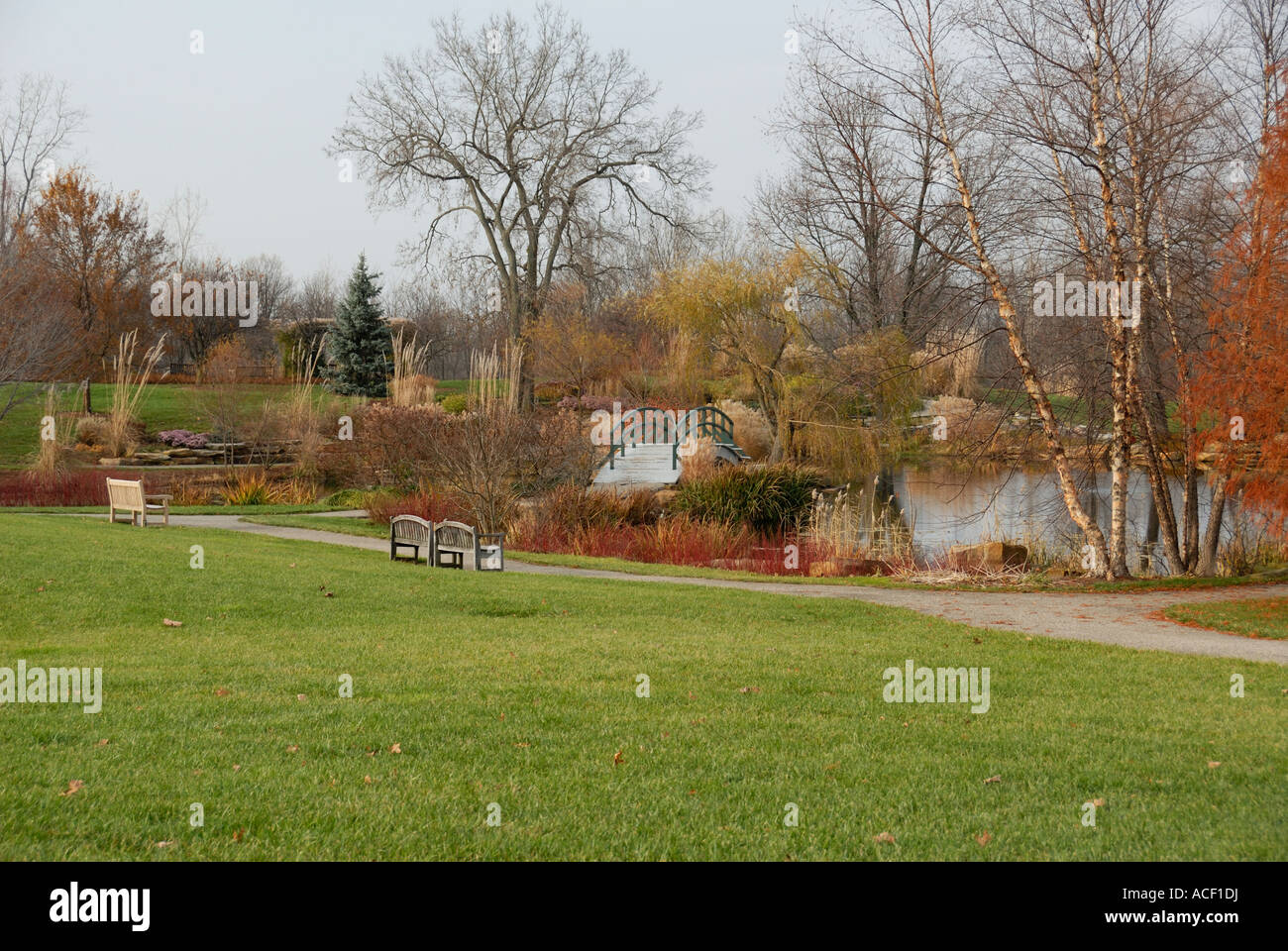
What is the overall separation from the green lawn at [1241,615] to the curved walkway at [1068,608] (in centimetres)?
23

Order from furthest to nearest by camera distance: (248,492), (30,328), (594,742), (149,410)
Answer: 1. (149,410)
2. (30,328)
3. (248,492)
4. (594,742)

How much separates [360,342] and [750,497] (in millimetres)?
23928

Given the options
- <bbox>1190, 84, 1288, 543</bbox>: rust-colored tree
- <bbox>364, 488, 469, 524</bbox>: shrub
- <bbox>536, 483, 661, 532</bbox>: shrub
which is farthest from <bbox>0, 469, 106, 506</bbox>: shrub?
<bbox>1190, 84, 1288, 543</bbox>: rust-colored tree

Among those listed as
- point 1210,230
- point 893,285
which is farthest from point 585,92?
point 1210,230

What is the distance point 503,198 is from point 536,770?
36.3m

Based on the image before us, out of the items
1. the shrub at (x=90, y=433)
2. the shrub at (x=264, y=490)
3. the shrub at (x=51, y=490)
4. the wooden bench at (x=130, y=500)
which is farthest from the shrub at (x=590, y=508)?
the shrub at (x=90, y=433)

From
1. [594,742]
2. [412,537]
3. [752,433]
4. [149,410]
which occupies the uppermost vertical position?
[149,410]

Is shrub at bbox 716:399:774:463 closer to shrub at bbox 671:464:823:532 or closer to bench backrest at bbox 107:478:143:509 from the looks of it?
shrub at bbox 671:464:823:532

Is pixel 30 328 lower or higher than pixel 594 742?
higher

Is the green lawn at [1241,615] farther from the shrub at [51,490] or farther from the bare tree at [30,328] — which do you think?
the bare tree at [30,328]

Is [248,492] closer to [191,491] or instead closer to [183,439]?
[191,491]

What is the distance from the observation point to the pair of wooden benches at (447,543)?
14781 mm

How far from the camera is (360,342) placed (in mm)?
39969

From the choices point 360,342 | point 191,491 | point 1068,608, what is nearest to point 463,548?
point 1068,608
